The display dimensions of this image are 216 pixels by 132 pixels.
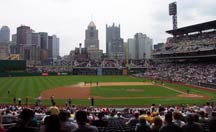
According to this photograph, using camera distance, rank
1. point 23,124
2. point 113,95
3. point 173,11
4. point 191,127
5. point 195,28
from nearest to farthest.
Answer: point 23,124 < point 191,127 < point 113,95 < point 195,28 < point 173,11

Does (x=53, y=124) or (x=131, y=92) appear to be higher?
(x=53, y=124)

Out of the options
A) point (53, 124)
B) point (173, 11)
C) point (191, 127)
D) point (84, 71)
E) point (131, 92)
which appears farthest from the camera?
point (84, 71)

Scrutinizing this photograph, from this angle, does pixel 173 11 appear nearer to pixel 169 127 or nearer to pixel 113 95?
pixel 113 95

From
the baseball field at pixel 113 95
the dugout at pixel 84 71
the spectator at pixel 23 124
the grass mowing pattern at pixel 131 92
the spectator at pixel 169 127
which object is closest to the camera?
the spectator at pixel 23 124

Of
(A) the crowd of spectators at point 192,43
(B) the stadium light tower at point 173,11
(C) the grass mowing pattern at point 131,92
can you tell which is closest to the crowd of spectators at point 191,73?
(A) the crowd of spectators at point 192,43

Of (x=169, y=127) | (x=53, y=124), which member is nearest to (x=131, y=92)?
(x=169, y=127)

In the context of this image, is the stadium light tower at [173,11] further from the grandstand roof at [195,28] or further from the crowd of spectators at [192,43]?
the grandstand roof at [195,28]

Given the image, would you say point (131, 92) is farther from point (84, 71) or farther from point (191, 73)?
point (84, 71)

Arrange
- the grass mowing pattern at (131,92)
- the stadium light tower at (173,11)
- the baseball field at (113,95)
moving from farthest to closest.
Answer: the stadium light tower at (173,11)
the grass mowing pattern at (131,92)
the baseball field at (113,95)

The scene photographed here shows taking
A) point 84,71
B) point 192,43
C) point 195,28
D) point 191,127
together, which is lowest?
point 191,127

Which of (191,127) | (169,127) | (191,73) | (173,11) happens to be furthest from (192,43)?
(169,127)

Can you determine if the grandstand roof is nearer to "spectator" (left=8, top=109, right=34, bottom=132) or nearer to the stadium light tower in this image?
the stadium light tower

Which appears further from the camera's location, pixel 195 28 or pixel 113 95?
pixel 195 28

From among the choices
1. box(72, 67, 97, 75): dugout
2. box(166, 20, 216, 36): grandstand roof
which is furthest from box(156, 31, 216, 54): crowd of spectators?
box(72, 67, 97, 75): dugout
